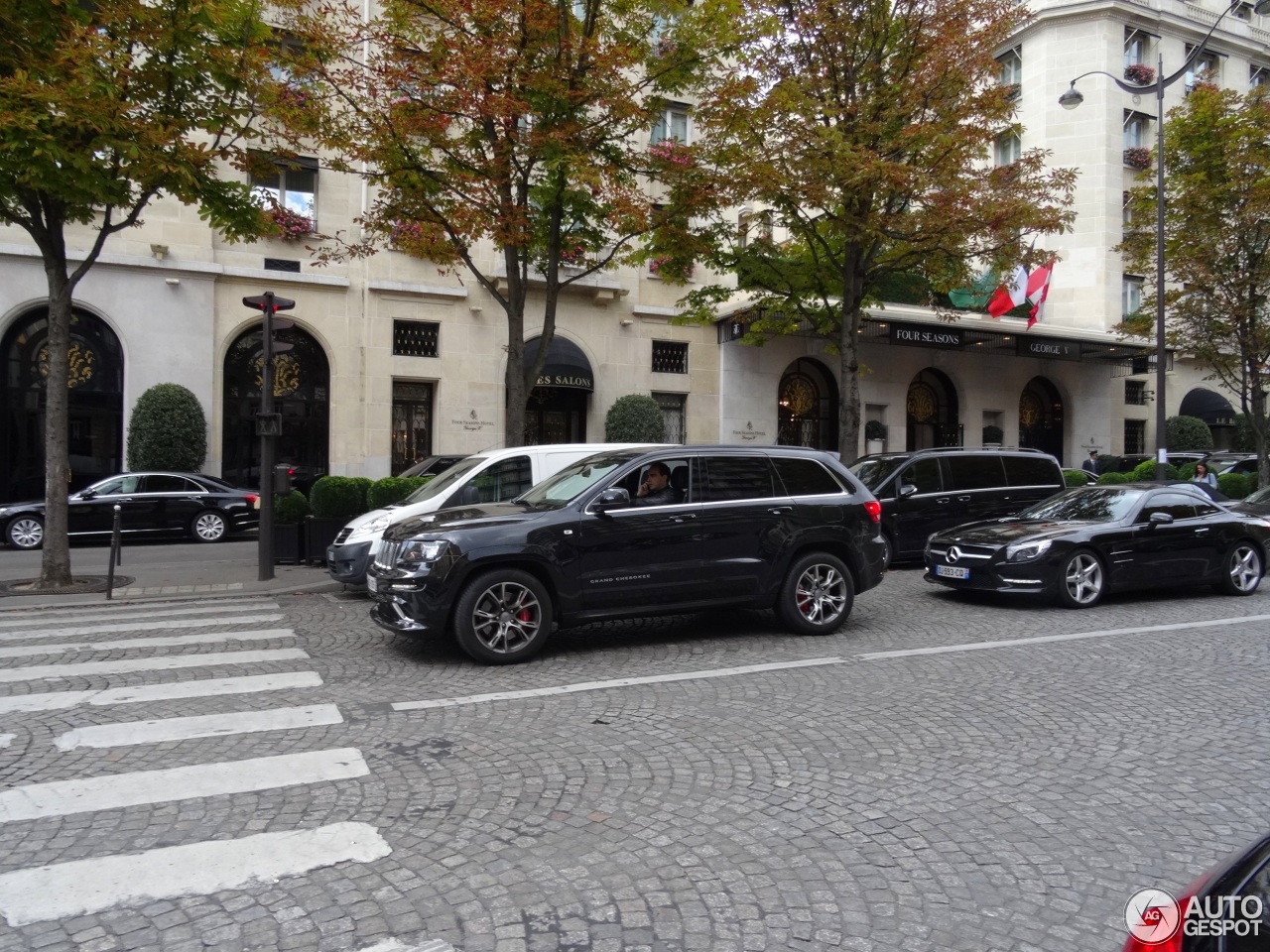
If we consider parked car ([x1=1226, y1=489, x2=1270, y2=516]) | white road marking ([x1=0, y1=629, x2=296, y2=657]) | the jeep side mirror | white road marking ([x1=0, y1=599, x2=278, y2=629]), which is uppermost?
the jeep side mirror

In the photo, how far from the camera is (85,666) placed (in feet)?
23.3

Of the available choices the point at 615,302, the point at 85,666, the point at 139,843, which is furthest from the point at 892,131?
the point at 139,843

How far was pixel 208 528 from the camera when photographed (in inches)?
704

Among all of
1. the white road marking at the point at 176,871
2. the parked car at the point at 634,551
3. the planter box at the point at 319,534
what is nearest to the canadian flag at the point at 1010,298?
the parked car at the point at 634,551

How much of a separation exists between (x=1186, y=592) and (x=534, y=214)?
1074cm

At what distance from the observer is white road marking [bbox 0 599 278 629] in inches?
370

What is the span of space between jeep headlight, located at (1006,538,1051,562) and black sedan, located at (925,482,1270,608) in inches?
0.4

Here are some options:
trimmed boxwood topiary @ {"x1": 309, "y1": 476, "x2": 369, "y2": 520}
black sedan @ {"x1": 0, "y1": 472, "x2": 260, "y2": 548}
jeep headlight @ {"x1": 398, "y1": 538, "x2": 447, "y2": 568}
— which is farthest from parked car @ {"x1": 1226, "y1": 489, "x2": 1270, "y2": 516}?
black sedan @ {"x1": 0, "y1": 472, "x2": 260, "y2": 548}

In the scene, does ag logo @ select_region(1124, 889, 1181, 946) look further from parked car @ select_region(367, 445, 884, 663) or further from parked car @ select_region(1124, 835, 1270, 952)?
parked car @ select_region(367, 445, 884, 663)

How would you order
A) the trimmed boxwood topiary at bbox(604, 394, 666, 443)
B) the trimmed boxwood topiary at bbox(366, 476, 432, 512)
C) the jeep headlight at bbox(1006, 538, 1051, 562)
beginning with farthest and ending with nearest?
the trimmed boxwood topiary at bbox(604, 394, 666, 443), the trimmed boxwood topiary at bbox(366, 476, 432, 512), the jeep headlight at bbox(1006, 538, 1051, 562)

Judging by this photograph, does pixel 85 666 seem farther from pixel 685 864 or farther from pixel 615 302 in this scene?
pixel 615 302

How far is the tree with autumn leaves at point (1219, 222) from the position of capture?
19984 millimetres

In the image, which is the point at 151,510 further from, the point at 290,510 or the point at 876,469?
the point at 876,469

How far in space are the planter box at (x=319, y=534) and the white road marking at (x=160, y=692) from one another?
23.7ft
